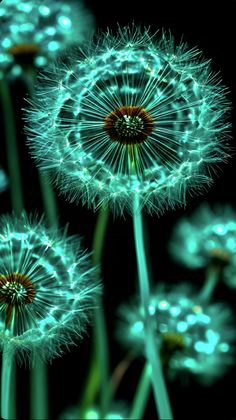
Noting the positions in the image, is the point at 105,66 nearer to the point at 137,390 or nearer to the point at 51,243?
the point at 51,243

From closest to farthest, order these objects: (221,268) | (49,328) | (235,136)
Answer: (49,328) → (221,268) → (235,136)

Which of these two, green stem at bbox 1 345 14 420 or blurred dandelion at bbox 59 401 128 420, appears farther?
blurred dandelion at bbox 59 401 128 420

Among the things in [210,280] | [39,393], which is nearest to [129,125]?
[210,280]

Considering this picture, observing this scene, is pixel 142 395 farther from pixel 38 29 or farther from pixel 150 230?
pixel 38 29

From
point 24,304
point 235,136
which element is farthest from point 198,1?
point 24,304

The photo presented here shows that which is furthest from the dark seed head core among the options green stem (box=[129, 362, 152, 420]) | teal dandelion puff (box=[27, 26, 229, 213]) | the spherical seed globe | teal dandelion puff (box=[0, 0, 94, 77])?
teal dandelion puff (box=[0, 0, 94, 77])

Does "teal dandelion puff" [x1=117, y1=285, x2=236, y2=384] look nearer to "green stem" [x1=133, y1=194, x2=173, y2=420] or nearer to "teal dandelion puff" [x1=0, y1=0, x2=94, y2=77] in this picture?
"green stem" [x1=133, y1=194, x2=173, y2=420]

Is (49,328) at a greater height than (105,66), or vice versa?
(105,66)

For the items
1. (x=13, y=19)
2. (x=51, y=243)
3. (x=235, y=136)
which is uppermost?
(x=13, y=19)
